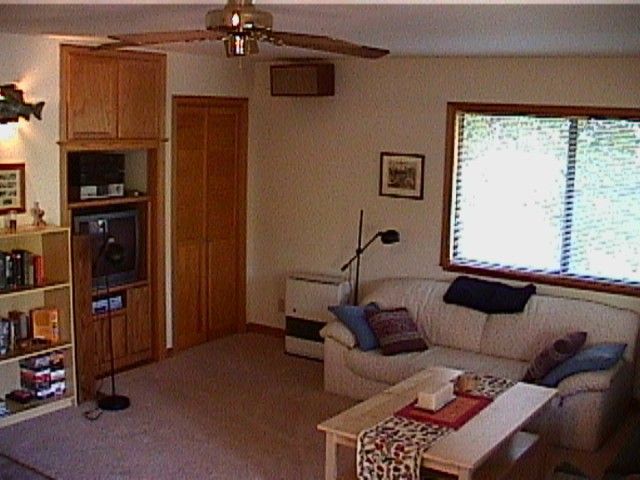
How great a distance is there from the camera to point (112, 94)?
596cm

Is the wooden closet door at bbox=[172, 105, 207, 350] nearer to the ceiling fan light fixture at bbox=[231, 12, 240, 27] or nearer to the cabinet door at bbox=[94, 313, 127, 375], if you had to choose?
the cabinet door at bbox=[94, 313, 127, 375]

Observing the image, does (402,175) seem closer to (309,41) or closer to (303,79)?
(303,79)

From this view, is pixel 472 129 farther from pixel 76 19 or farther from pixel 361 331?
pixel 76 19

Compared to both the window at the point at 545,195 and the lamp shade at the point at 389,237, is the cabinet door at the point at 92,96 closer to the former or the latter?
the lamp shade at the point at 389,237

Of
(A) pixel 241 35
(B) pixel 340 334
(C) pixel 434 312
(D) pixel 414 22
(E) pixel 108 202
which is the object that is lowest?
(B) pixel 340 334

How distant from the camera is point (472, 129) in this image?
246 inches

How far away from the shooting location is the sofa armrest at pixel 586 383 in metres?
4.91

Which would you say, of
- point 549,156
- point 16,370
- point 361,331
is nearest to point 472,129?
point 549,156

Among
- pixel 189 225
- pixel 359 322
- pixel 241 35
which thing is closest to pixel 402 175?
pixel 359 322

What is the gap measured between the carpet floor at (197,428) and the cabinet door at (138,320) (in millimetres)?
181

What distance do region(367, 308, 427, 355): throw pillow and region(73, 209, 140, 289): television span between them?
1869 mm

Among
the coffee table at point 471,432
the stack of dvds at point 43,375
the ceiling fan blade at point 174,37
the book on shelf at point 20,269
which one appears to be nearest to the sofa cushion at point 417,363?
the coffee table at point 471,432

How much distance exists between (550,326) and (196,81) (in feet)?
10.8

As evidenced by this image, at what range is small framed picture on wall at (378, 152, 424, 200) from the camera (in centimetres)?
644
